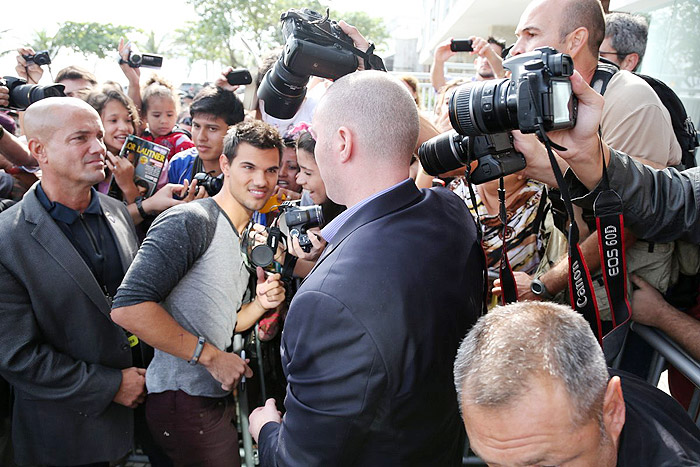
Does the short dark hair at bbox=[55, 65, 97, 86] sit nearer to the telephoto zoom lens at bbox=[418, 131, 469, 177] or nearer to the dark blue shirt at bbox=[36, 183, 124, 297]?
the dark blue shirt at bbox=[36, 183, 124, 297]

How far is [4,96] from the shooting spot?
120 inches

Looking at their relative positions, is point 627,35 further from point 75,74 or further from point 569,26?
point 75,74

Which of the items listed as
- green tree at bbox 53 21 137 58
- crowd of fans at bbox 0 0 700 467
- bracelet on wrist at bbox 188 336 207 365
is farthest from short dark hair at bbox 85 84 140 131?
green tree at bbox 53 21 137 58

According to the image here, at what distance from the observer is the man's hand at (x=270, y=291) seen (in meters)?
2.38

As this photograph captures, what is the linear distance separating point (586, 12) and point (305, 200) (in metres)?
1.84

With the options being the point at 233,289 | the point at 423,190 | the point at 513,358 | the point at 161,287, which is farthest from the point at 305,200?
the point at 513,358

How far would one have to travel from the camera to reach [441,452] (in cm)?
158

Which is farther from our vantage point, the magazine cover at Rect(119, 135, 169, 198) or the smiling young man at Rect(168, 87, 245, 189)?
the smiling young man at Rect(168, 87, 245, 189)

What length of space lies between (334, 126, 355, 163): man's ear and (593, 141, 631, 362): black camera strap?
29.9 inches

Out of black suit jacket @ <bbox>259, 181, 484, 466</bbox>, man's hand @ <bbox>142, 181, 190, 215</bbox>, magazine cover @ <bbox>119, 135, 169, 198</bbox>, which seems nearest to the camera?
black suit jacket @ <bbox>259, 181, 484, 466</bbox>

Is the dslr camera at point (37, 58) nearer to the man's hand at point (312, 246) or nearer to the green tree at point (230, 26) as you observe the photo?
the man's hand at point (312, 246)

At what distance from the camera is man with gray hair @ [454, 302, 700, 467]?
1.19m

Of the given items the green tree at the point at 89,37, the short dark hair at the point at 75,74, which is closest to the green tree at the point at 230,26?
the green tree at the point at 89,37

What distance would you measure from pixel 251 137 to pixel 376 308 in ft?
5.12
